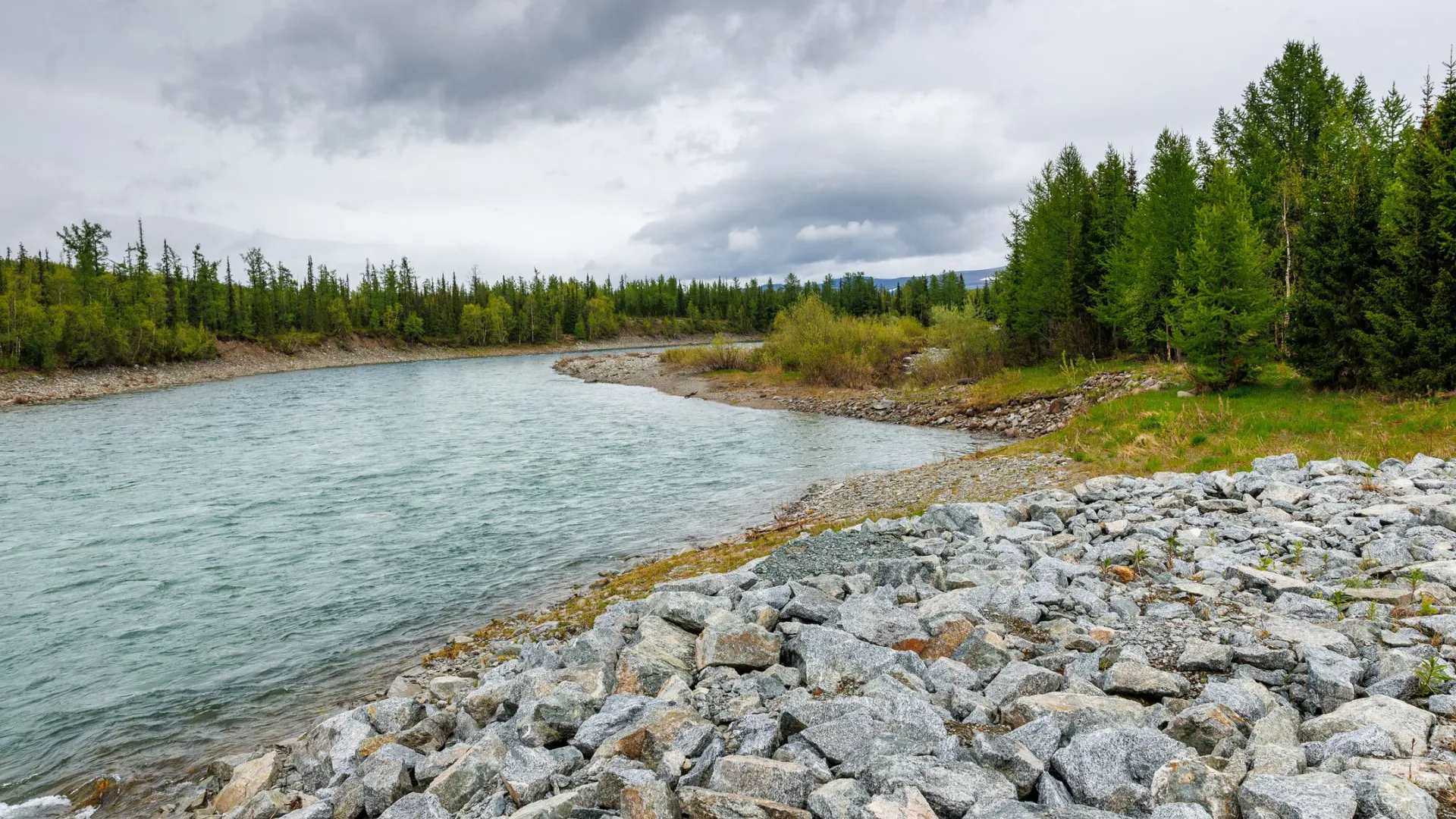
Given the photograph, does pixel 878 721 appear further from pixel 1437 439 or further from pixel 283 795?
pixel 1437 439

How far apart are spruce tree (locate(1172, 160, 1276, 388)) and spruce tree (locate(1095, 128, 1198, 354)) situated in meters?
7.21

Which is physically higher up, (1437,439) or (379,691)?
(1437,439)

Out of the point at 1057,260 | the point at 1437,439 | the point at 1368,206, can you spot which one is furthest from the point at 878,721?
the point at 1057,260

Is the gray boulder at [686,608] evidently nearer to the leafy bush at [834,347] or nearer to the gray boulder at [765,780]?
the gray boulder at [765,780]

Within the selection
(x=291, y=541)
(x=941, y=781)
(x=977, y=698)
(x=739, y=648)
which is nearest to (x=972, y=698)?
(x=977, y=698)

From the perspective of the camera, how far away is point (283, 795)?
6398 millimetres

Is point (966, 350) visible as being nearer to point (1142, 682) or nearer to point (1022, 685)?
point (1142, 682)

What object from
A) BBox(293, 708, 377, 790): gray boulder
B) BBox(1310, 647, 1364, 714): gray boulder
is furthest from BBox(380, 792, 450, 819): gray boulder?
BBox(1310, 647, 1364, 714): gray boulder

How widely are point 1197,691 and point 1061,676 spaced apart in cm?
102

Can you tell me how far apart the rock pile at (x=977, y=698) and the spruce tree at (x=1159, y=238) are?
91.5 ft

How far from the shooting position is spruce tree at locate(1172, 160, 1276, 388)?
24828 millimetres

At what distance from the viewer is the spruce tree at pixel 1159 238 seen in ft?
112

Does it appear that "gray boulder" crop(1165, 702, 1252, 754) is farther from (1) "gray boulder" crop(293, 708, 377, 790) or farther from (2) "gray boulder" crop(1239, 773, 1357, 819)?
(1) "gray boulder" crop(293, 708, 377, 790)

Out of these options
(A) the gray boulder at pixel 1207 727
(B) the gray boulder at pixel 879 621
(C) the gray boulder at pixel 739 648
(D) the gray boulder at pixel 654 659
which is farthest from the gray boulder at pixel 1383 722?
(D) the gray boulder at pixel 654 659
